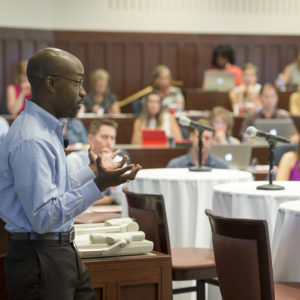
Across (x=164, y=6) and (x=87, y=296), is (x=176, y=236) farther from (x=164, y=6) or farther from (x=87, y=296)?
(x=164, y=6)

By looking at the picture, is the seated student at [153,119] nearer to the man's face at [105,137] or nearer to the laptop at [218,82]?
the laptop at [218,82]

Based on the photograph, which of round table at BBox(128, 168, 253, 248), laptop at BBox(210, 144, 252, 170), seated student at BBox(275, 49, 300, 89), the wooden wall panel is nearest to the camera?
round table at BBox(128, 168, 253, 248)

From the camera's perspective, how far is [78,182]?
299cm

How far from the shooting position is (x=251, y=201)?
4.48 metres

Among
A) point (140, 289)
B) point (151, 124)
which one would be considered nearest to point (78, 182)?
point (140, 289)

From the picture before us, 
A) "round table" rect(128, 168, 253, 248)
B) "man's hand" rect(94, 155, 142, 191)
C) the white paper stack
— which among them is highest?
"man's hand" rect(94, 155, 142, 191)

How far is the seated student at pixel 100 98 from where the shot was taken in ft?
37.0

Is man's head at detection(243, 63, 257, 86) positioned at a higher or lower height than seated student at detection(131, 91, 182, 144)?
higher

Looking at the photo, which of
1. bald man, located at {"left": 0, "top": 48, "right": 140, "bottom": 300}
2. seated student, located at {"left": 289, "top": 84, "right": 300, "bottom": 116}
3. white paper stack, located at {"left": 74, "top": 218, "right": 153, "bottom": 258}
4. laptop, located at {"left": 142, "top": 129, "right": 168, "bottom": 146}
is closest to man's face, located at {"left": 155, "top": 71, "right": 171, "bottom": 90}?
seated student, located at {"left": 289, "top": 84, "right": 300, "bottom": 116}

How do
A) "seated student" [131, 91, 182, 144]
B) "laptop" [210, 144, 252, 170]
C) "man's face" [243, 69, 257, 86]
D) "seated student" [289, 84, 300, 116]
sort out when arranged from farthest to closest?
"man's face" [243, 69, 257, 86]
"seated student" [289, 84, 300, 116]
"seated student" [131, 91, 182, 144]
"laptop" [210, 144, 252, 170]

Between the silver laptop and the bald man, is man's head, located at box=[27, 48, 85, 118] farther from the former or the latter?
the silver laptop

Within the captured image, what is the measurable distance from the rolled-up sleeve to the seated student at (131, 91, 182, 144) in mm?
7242

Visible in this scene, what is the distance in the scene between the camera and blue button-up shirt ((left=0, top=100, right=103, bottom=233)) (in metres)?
2.54

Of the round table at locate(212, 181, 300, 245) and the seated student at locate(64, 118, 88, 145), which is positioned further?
the seated student at locate(64, 118, 88, 145)
